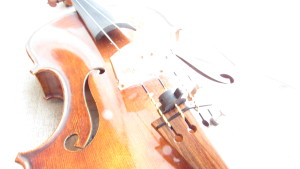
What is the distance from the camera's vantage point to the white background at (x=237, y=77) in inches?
22.7

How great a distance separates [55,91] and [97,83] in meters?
0.30

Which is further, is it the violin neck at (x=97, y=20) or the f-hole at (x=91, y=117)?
the violin neck at (x=97, y=20)

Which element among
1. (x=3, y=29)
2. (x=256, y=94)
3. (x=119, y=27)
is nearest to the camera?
(x=256, y=94)

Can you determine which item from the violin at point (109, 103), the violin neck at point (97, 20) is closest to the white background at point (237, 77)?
the violin at point (109, 103)

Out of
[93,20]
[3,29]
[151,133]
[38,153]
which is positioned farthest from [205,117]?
[3,29]

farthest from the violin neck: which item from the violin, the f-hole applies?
the f-hole

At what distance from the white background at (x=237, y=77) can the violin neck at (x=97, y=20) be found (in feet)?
Result: 0.85

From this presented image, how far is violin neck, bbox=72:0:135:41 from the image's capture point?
0.90 metres

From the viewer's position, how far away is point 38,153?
62 cm

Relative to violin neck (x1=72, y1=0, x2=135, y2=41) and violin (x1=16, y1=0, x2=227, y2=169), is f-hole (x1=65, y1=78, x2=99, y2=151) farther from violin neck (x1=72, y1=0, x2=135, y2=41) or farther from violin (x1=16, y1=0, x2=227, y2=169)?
violin neck (x1=72, y1=0, x2=135, y2=41)

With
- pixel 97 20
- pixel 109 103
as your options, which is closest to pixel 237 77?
pixel 109 103

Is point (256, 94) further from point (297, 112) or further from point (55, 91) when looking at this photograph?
point (55, 91)

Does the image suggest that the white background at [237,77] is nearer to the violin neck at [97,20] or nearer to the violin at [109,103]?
the violin at [109,103]

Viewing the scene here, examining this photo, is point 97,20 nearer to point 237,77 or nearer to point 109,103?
point 109,103
